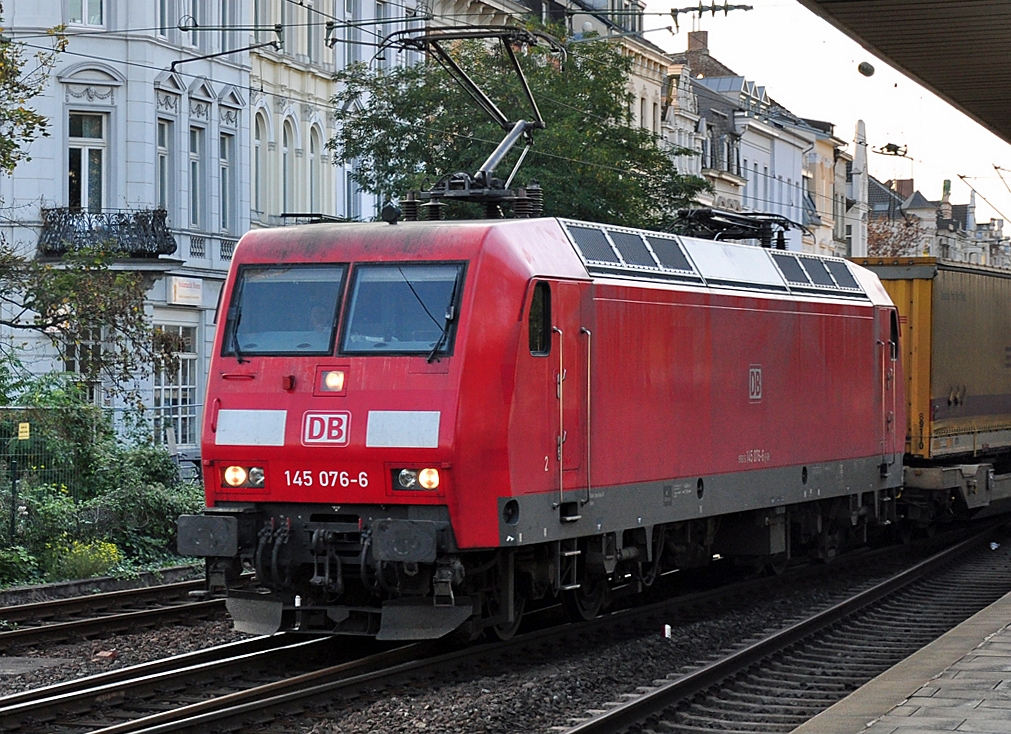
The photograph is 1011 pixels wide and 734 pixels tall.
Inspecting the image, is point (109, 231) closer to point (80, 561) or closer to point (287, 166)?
point (287, 166)

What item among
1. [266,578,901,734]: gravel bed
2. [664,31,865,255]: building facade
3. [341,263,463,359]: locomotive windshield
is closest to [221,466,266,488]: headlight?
[341,263,463,359]: locomotive windshield

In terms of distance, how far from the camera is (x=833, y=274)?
20.3m

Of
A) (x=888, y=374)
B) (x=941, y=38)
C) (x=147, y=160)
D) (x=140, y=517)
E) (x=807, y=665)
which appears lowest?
(x=807, y=665)

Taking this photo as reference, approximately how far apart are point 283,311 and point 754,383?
5.74 m

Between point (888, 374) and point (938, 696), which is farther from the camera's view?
point (888, 374)

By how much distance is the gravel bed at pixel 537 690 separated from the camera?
11.5 metres

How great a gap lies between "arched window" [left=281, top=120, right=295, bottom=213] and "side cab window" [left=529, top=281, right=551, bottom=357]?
25.5 metres

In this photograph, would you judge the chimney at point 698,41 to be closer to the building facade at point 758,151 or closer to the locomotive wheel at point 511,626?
the building facade at point 758,151

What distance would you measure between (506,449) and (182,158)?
73.1 ft

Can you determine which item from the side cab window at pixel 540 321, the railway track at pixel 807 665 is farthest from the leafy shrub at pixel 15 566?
the railway track at pixel 807 665

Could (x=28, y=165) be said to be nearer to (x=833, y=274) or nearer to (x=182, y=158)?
(x=182, y=158)

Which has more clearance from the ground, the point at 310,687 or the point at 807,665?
the point at 310,687

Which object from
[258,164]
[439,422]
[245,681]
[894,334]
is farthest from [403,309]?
[258,164]

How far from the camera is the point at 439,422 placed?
500 inches
